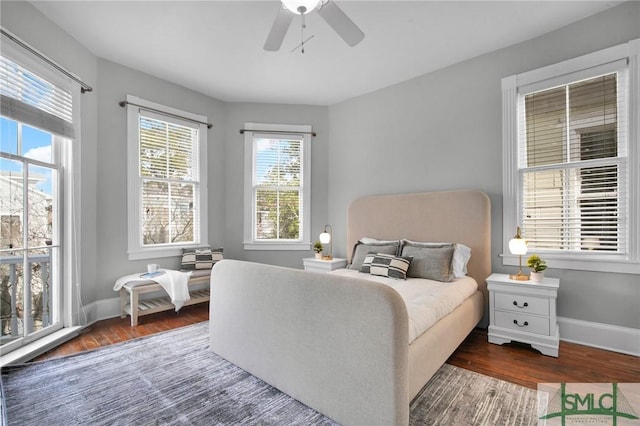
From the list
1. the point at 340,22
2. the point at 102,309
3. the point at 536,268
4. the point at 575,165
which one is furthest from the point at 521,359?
the point at 102,309

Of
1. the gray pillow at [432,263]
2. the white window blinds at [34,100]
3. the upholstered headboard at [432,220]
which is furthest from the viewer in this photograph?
the upholstered headboard at [432,220]

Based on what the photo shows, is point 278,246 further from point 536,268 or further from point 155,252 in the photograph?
point 536,268

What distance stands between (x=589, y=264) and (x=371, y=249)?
1.96m

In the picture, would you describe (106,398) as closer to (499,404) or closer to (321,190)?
(499,404)

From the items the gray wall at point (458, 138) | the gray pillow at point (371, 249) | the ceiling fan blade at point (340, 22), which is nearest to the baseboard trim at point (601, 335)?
the gray wall at point (458, 138)

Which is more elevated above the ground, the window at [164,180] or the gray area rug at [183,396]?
the window at [164,180]

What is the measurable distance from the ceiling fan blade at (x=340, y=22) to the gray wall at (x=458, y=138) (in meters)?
1.82

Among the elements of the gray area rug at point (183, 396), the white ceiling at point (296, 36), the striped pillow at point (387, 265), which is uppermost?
the white ceiling at point (296, 36)

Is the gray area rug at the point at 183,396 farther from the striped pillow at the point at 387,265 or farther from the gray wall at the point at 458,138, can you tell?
the gray wall at the point at 458,138

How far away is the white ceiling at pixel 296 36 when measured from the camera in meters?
2.55

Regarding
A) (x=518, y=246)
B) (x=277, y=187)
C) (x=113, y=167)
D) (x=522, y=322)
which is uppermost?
(x=113, y=167)

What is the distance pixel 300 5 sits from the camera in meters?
1.92

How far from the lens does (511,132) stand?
10.1 ft


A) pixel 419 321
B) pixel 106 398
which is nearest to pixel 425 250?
pixel 419 321
